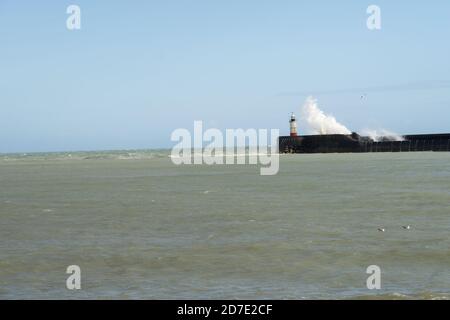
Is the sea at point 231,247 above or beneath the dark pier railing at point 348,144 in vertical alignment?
beneath

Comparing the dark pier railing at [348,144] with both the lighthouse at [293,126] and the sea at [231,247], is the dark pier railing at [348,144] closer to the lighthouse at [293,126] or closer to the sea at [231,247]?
the lighthouse at [293,126]

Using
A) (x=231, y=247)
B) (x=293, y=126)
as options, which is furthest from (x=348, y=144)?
(x=231, y=247)

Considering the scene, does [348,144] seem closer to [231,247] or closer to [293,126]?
[293,126]

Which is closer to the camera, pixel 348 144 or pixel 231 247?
pixel 231 247

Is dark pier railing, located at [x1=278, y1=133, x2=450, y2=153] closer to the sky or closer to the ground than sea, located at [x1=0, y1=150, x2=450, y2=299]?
closer to the sky

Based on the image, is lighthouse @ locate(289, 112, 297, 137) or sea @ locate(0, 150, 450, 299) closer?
sea @ locate(0, 150, 450, 299)

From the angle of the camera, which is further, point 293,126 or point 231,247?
point 293,126

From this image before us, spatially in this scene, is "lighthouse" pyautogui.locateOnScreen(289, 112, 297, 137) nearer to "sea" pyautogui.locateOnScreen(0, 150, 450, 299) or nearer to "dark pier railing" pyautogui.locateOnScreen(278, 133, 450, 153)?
"dark pier railing" pyautogui.locateOnScreen(278, 133, 450, 153)

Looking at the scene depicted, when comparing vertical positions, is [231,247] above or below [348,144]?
below

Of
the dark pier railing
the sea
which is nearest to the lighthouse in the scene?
the dark pier railing

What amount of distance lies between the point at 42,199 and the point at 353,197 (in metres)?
8.27

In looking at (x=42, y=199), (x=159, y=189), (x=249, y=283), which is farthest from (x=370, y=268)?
(x=159, y=189)

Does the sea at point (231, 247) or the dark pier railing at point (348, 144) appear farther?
the dark pier railing at point (348, 144)

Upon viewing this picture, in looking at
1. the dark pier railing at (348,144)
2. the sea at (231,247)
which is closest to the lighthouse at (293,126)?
the dark pier railing at (348,144)
